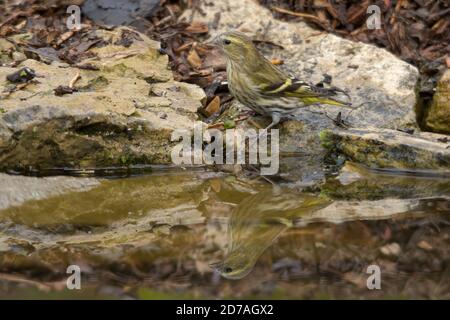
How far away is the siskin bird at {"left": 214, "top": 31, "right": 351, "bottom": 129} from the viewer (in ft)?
22.8

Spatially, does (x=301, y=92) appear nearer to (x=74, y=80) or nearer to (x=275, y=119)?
(x=275, y=119)

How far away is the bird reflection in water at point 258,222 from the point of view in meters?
5.04

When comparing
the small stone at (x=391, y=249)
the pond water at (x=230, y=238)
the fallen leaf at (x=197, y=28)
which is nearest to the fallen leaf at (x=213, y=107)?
the pond water at (x=230, y=238)

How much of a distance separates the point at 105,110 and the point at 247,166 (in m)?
1.36

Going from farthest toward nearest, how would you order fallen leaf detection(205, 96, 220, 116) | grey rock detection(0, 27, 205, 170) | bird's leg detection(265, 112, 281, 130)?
fallen leaf detection(205, 96, 220, 116) < bird's leg detection(265, 112, 281, 130) < grey rock detection(0, 27, 205, 170)

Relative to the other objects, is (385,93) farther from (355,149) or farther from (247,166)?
(247,166)

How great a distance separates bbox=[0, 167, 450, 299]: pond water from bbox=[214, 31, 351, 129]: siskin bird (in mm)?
804

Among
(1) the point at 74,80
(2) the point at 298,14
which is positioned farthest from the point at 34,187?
(2) the point at 298,14

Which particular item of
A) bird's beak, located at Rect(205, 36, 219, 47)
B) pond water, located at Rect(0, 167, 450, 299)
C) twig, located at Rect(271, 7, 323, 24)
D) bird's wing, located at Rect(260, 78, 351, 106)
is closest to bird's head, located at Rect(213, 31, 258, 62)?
bird's beak, located at Rect(205, 36, 219, 47)

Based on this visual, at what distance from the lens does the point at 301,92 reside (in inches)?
273

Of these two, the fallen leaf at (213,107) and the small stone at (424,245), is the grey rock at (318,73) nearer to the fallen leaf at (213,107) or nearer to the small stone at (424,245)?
the fallen leaf at (213,107)

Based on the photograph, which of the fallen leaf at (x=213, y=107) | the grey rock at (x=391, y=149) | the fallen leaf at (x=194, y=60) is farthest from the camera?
the fallen leaf at (x=194, y=60)

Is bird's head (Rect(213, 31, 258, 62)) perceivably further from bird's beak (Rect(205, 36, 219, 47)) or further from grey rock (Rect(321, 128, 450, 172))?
grey rock (Rect(321, 128, 450, 172))

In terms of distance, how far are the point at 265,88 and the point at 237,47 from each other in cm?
54
